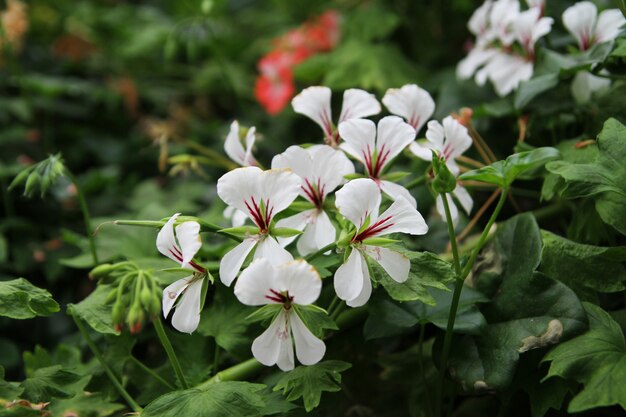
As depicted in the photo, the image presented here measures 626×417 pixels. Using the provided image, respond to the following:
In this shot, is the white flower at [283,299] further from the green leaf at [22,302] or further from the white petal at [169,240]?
the green leaf at [22,302]

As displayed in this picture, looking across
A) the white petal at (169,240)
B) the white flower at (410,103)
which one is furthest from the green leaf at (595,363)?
the white petal at (169,240)

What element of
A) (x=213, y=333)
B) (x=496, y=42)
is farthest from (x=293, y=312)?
(x=496, y=42)

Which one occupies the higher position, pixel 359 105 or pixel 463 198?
pixel 359 105

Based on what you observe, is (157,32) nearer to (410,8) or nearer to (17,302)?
(410,8)

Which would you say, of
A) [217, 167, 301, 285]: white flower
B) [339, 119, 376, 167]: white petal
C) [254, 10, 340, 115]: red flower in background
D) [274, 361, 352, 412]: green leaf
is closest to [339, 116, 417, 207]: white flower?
[339, 119, 376, 167]: white petal

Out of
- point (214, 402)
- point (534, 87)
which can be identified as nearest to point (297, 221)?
point (214, 402)

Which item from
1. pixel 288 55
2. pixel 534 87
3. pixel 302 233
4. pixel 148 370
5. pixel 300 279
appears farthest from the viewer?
pixel 288 55

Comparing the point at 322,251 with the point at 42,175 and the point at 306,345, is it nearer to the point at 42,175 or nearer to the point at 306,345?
the point at 306,345
